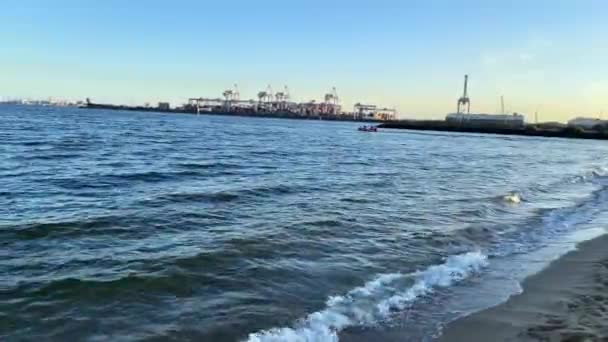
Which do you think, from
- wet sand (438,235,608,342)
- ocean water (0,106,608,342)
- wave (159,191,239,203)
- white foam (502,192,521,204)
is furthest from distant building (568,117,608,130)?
wet sand (438,235,608,342)

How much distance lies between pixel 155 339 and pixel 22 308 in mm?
2027

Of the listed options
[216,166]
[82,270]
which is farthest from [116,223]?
[216,166]

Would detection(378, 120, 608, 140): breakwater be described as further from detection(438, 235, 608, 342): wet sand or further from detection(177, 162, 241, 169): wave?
detection(438, 235, 608, 342): wet sand

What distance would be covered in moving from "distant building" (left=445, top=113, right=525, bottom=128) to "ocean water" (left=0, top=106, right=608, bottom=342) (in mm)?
133386

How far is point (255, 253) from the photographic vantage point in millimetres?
10406

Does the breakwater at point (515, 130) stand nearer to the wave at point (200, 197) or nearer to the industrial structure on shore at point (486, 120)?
the industrial structure on shore at point (486, 120)

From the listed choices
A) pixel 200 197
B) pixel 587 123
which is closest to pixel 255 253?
pixel 200 197

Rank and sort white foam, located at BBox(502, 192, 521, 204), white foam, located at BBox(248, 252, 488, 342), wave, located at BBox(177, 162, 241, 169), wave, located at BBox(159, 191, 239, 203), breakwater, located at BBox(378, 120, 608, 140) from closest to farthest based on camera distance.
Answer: white foam, located at BBox(248, 252, 488, 342), wave, located at BBox(159, 191, 239, 203), white foam, located at BBox(502, 192, 521, 204), wave, located at BBox(177, 162, 241, 169), breakwater, located at BBox(378, 120, 608, 140)

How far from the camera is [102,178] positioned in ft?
63.8

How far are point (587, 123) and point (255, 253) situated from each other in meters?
165

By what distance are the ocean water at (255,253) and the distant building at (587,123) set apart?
141 meters

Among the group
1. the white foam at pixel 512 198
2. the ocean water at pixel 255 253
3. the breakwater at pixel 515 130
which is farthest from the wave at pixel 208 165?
the breakwater at pixel 515 130

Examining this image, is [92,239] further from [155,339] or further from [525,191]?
[525,191]

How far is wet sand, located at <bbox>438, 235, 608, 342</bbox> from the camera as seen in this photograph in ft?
22.4
